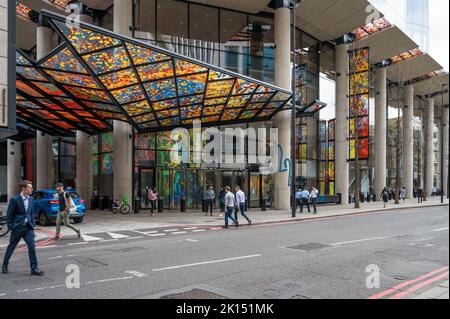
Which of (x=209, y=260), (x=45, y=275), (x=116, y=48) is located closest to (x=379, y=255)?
(x=209, y=260)

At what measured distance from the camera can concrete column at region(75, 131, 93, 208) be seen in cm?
2922

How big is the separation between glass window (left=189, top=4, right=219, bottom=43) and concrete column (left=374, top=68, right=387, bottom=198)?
2263 cm

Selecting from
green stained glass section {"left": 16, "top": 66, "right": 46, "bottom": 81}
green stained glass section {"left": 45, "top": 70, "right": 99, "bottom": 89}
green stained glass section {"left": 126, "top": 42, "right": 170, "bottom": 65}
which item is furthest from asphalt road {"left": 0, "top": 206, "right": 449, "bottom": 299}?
green stained glass section {"left": 16, "top": 66, "right": 46, "bottom": 81}

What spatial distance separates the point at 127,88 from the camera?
17562 millimetres

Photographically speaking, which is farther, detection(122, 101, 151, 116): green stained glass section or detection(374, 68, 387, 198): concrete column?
detection(374, 68, 387, 198): concrete column

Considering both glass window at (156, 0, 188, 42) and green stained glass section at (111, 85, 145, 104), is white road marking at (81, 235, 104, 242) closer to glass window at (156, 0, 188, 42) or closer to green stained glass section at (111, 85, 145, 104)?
green stained glass section at (111, 85, 145, 104)

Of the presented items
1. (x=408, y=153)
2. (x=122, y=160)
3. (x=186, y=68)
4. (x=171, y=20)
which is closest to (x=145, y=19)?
(x=171, y=20)

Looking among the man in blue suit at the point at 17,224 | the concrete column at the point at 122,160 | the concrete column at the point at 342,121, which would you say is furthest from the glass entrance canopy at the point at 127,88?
the concrete column at the point at 342,121

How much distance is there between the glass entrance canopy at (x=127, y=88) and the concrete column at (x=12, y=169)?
46.8 ft

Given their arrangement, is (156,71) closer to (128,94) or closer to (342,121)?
(128,94)

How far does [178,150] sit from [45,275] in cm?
1924
